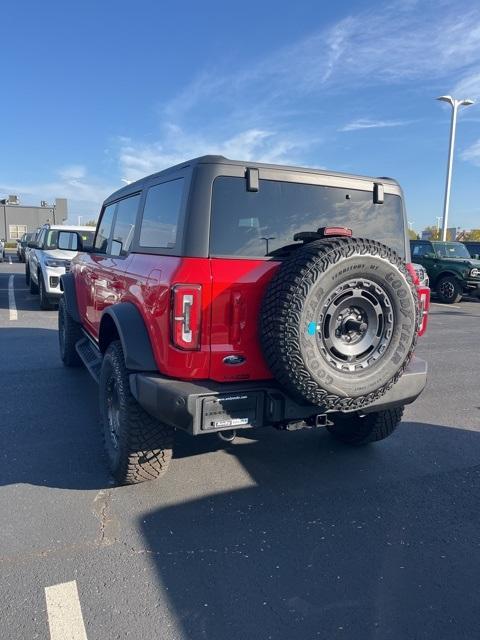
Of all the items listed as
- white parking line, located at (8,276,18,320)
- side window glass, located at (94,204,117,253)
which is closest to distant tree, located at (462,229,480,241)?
white parking line, located at (8,276,18,320)

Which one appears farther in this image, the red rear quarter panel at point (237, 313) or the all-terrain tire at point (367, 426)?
the all-terrain tire at point (367, 426)

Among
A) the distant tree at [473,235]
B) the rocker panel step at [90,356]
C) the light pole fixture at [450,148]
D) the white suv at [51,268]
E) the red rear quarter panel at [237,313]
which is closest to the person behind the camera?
the red rear quarter panel at [237,313]

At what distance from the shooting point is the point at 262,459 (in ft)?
12.1

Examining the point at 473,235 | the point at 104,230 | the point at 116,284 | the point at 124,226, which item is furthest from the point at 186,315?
the point at 473,235

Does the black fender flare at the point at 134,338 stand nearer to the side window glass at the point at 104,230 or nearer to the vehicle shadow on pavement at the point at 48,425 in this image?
the vehicle shadow on pavement at the point at 48,425

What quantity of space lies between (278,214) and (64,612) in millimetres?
2337

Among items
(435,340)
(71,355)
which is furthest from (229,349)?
(435,340)

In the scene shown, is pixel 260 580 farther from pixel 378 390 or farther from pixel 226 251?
pixel 226 251

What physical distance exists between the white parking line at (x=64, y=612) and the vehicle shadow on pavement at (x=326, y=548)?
15.6 inches

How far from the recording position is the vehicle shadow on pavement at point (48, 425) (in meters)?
3.38

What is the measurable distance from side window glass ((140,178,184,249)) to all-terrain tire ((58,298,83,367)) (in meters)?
2.61

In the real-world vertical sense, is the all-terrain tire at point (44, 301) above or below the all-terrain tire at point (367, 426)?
above

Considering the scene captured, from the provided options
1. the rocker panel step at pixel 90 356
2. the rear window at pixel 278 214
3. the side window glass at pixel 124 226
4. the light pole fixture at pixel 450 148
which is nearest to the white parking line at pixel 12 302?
the rocker panel step at pixel 90 356

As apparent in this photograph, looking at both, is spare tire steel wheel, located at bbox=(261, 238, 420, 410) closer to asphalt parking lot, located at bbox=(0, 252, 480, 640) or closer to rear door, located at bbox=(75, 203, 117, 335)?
asphalt parking lot, located at bbox=(0, 252, 480, 640)
